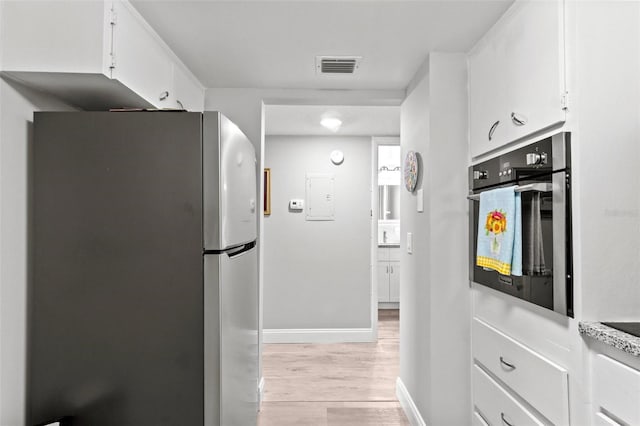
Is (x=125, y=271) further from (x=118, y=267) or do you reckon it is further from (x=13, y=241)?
(x=13, y=241)

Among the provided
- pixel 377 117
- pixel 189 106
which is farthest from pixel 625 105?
pixel 377 117

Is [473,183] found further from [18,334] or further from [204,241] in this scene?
[18,334]

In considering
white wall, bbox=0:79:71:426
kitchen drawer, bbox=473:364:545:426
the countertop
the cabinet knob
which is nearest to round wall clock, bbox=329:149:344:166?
kitchen drawer, bbox=473:364:545:426

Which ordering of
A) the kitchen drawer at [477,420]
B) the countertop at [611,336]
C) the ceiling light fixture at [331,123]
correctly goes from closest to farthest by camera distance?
the countertop at [611,336] → the kitchen drawer at [477,420] → the ceiling light fixture at [331,123]

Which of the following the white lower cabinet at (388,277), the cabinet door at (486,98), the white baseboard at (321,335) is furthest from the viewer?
the white lower cabinet at (388,277)

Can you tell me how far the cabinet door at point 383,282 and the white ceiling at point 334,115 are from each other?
6.56ft

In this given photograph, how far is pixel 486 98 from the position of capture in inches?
81.4

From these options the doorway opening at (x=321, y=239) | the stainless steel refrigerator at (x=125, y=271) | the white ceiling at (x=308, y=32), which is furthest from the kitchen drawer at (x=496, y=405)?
the doorway opening at (x=321, y=239)

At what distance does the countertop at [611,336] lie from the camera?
44.7 inches

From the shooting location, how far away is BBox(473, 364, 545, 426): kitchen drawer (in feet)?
5.54

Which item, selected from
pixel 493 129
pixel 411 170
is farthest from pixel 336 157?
pixel 493 129

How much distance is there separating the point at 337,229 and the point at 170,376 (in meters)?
3.27

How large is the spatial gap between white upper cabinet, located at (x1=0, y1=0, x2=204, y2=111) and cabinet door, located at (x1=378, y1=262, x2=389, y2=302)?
452 centimetres

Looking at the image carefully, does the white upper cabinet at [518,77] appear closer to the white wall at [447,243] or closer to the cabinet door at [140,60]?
the white wall at [447,243]
